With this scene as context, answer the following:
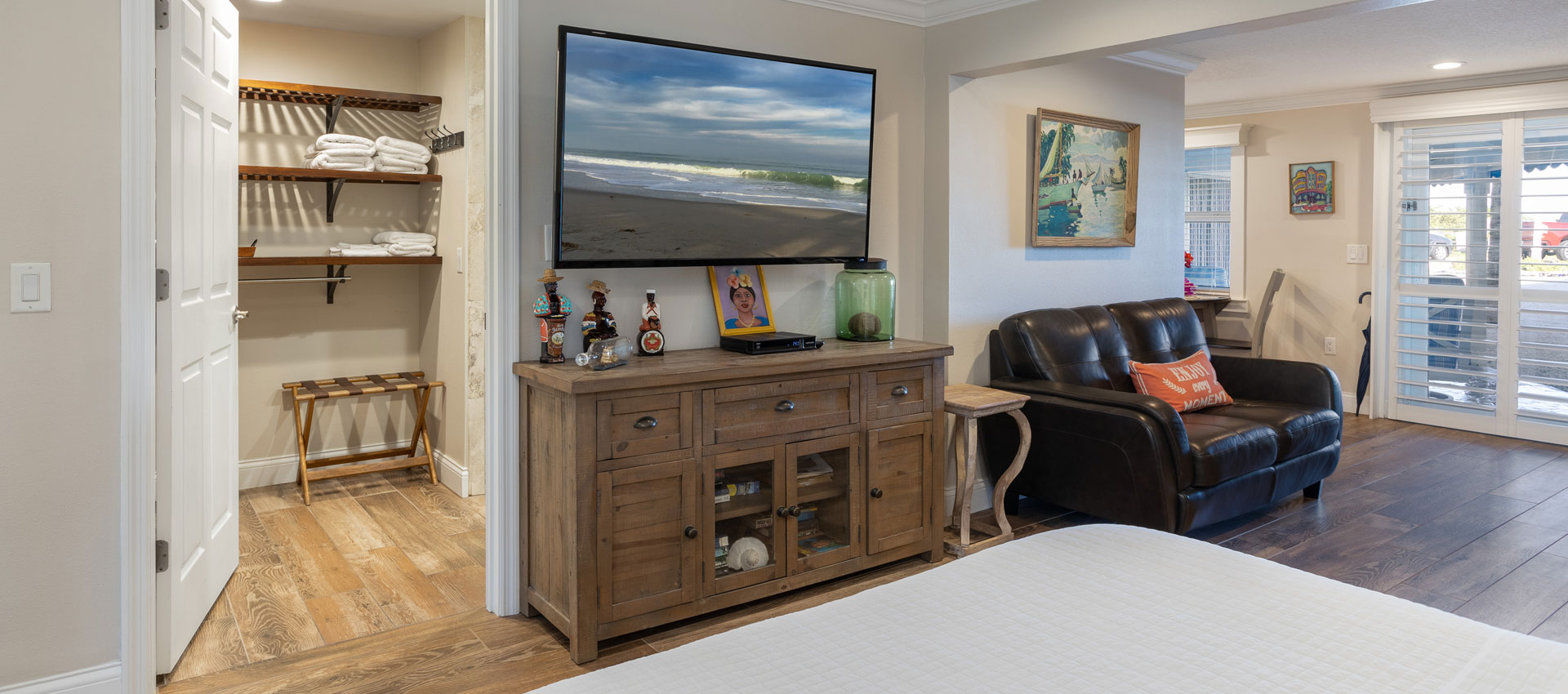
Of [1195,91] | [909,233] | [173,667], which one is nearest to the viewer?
[173,667]

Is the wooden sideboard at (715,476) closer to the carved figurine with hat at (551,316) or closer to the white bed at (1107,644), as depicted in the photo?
the carved figurine with hat at (551,316)

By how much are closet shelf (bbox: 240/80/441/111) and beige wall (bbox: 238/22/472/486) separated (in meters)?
0.09

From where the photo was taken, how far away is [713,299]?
10.9ft

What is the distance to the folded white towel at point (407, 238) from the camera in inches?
175

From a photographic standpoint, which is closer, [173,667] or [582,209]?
[173,667]

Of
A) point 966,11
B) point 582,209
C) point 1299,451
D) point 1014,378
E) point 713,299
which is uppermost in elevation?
point 966,11

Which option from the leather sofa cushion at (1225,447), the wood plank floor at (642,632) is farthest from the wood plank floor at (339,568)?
the leather sofa cushion at (1225,447)

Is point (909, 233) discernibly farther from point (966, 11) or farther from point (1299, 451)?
point (1299, 451)

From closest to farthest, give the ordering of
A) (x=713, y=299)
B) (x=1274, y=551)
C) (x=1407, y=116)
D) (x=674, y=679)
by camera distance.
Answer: (x=674, y=679), (x=713, y=299), (x=1274, y=551), (x=1407, y=116)

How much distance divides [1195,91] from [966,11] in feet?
10.7

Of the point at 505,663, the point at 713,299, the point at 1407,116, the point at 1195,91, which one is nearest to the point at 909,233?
the point at 713,299

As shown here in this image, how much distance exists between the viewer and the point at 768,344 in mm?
3100

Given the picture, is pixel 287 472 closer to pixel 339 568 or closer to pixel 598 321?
pixel 339 568

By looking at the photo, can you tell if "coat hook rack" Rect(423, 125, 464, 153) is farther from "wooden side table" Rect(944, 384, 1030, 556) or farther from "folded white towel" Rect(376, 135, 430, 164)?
"wooden side table" Rect(944, 384, 1030, 556)
